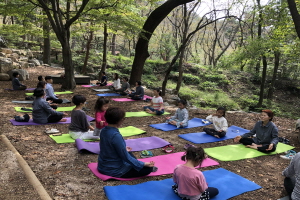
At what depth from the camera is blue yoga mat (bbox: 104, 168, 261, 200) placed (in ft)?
9.04

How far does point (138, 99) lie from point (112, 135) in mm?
6161

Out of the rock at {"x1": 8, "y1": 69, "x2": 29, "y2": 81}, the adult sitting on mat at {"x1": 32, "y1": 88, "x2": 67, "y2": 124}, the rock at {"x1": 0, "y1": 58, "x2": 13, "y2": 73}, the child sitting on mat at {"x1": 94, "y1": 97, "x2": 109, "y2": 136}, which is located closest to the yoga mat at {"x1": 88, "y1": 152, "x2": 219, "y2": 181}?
the child sitting on mat at {"x1": 94, "y1": 97, "x2": 109, "y2": 136}

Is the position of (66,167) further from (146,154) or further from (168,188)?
(168,188)

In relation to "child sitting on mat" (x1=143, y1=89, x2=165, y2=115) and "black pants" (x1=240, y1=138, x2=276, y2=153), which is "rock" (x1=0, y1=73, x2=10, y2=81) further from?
"black pants" (x1=240, y1=138, x2=276, y2=153)

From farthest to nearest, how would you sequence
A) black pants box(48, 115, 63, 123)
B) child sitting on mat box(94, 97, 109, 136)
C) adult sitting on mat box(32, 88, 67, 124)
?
black pants box(48, 115, 63, 123) → adult sitting on mat box(32, 88, 67, 124) → child sitting on mat box(94, 97, 109, 136)

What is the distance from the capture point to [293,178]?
9.50 ft

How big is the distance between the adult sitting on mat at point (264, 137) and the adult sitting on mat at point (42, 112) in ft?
13.2

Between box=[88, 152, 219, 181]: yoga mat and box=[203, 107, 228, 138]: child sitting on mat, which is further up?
box=[203, 107, 228, 138]: child sitting on mat

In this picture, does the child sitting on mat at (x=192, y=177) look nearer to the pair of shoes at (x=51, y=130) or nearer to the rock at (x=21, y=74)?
the pair of shoes at (x=51, y=130)

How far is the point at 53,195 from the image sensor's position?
104 inches

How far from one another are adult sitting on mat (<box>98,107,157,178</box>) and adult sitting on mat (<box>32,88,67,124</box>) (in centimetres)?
269

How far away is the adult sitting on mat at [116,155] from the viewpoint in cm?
287

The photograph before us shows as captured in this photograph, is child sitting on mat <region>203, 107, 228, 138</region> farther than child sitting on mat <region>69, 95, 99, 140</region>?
Yes

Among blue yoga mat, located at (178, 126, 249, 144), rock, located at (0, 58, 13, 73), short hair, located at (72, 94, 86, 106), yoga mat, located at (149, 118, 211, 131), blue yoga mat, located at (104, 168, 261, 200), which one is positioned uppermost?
rock, located at (0, 58, 13, 73)
